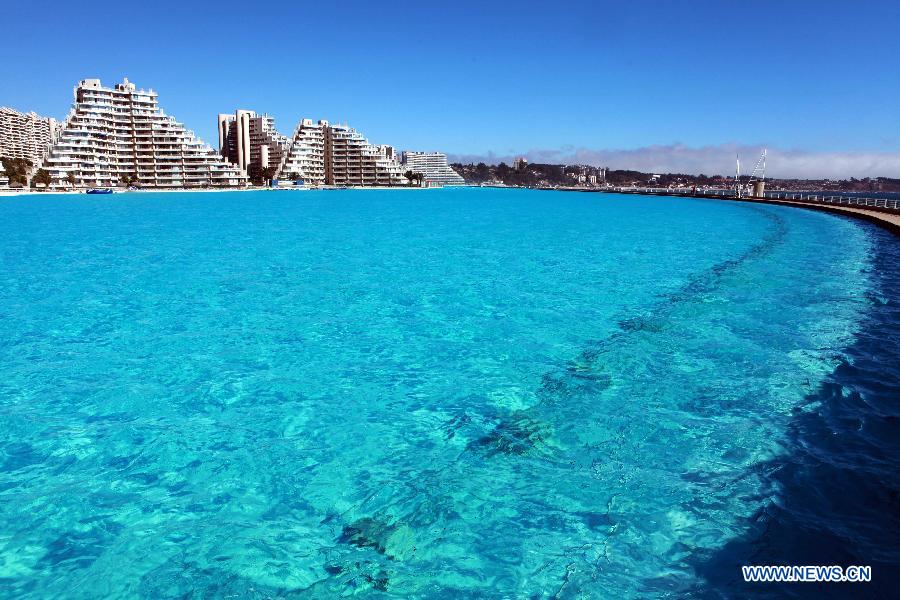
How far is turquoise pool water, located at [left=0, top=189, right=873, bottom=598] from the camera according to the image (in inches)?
189

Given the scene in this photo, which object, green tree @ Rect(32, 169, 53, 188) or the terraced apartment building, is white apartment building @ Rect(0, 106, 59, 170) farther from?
the terraced apartment building

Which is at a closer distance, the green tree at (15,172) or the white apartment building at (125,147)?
the white apartment building at (125,147)

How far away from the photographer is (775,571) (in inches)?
178

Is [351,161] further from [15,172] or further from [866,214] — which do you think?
[866,214]

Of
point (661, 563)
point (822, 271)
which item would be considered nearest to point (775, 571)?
point (661, 563)

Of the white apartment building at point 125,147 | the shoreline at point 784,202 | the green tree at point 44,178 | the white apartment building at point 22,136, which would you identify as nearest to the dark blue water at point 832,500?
the shoreline at point 784,202

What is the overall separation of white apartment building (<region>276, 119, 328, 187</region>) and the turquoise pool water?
154 metres

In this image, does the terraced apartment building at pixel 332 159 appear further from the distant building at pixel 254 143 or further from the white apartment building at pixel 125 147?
the white apartment building at pixel 125 147

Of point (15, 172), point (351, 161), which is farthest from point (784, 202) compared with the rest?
point (15, 172)

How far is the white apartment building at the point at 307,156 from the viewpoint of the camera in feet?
534

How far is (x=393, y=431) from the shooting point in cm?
746

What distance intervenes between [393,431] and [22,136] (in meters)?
225

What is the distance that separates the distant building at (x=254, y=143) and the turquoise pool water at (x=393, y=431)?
16853 cm

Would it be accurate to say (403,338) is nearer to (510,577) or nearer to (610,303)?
(610,303)
